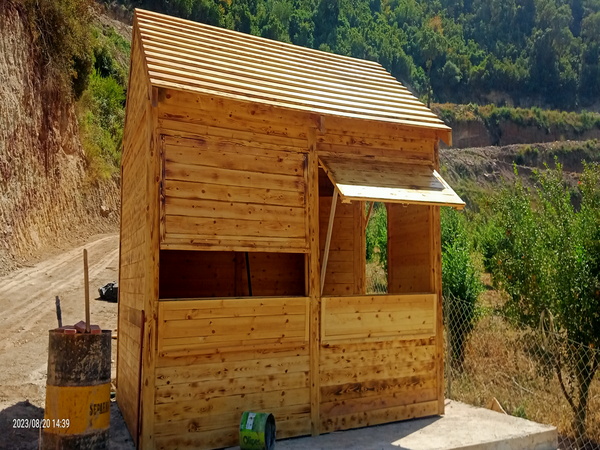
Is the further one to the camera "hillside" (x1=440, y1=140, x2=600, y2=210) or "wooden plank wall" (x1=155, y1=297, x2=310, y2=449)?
"hillside" (x1=440, y1=140, x2=600, y2=210)

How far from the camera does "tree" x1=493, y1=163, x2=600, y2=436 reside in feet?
30.3

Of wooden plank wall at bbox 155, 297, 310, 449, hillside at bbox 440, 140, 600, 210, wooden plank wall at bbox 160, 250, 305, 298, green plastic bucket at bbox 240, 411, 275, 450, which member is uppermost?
hillside at bbox 440, 140, 600, 210

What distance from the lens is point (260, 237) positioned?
671 centimetres

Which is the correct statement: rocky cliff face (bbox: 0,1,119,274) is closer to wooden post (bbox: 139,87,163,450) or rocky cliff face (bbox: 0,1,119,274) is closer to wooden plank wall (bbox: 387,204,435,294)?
wooden post (bbox: 139,87,163,450)

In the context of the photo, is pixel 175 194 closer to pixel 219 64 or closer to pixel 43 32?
pixel 219 64

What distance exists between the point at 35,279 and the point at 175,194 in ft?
44.0

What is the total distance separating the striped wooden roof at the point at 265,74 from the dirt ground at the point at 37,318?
176 inches

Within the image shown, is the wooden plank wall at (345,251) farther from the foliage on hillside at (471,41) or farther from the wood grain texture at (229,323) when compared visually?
the foliage on hillside at (471,41)

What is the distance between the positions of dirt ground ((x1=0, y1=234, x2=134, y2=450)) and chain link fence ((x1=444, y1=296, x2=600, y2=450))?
20.0 feet

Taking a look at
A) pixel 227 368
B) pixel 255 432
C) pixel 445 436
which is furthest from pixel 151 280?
pixel 445 436

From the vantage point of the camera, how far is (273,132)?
23.1 feet

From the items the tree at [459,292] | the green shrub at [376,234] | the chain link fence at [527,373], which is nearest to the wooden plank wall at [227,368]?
the chain link fence at [527,373]

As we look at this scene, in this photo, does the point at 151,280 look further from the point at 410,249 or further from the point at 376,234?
the point at 376,234

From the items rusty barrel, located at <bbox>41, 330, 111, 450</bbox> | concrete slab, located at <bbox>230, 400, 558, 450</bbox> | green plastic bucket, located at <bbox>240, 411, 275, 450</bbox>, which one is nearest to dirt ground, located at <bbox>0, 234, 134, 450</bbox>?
rusty barrel, located at <bbox>41, 330, 111, 450</bbox>
